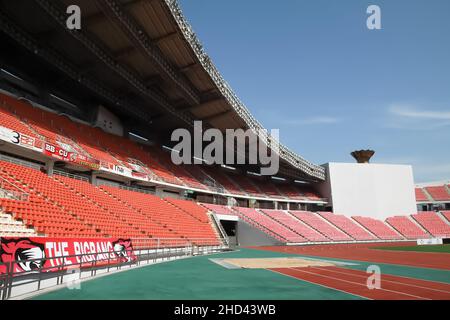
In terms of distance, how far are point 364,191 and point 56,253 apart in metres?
52.1

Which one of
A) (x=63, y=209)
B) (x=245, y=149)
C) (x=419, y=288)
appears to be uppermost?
(x=245, y=149)

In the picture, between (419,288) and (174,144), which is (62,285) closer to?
(419,288)

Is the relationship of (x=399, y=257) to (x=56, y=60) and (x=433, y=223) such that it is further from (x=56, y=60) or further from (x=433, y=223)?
(x=433, y=223)

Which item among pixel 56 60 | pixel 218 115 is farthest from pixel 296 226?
pixel 56 60

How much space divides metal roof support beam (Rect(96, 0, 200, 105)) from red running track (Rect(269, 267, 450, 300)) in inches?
686

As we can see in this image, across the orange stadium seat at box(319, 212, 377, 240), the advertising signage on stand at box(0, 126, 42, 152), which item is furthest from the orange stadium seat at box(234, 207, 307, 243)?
the advertising signage on stand at box(0, 126, 42, 152)

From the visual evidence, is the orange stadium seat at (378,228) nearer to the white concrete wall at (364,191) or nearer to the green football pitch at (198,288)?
the white concrete wall at (364,191)

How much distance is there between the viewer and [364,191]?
177 ft

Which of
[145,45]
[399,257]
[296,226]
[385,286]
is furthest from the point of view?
[296,226]

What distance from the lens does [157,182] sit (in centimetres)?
3125

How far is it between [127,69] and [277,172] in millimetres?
33134

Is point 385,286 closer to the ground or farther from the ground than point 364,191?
closer to the ground

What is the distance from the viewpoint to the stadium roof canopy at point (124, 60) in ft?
66.3
